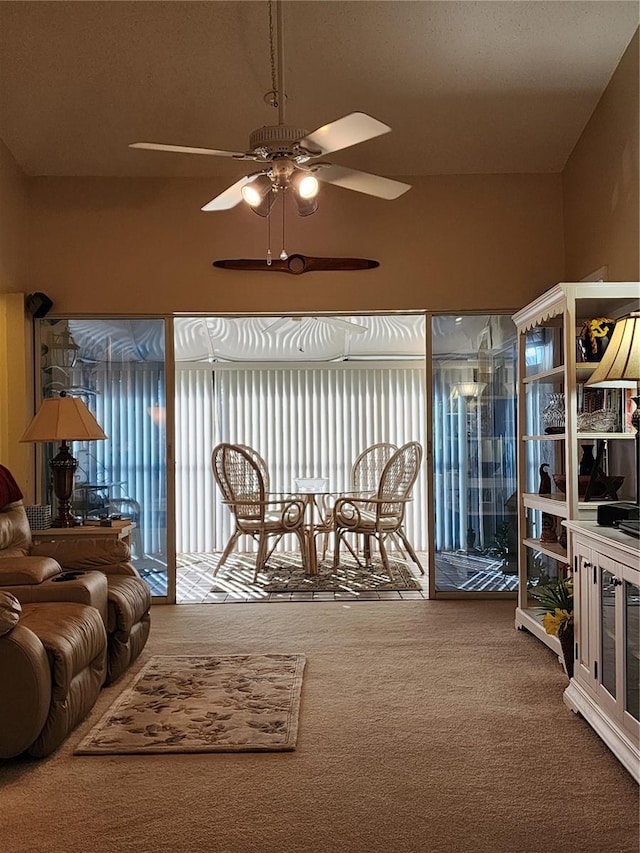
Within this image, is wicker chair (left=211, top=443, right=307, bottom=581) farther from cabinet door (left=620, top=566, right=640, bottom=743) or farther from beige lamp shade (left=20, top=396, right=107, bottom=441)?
cabinet door (left=620, top=566, right=640, bottom=743)

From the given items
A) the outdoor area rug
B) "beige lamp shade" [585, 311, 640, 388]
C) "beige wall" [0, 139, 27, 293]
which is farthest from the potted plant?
"beige wall" [0, 139, 27, 293]

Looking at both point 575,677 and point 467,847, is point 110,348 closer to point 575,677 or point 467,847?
point 575,677

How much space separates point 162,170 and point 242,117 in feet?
2.80

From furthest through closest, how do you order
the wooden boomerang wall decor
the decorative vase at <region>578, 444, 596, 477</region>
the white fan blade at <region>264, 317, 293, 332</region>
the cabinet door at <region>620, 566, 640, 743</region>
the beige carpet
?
the white fan blade at <region>264, 317, 293, 332</region> < the wooden boomerang wall decor < the decorative vase at <region>578, 444, 596, 477</region> < the cabinet door at <region>620, 566, 640, 743</region> < the beige carpet

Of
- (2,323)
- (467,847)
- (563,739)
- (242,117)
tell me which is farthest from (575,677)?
(2,323)

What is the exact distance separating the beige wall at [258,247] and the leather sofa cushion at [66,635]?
286 centimetres

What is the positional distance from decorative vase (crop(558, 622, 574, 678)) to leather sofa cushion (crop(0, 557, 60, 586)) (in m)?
2.32

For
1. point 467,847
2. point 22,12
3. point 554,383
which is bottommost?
point 467,847

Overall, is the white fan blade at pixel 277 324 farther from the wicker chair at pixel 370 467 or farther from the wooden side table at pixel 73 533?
the wooden side table at pixel 73 533

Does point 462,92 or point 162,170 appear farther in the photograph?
point 162,170

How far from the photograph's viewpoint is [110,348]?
596cm

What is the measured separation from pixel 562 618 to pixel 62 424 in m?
3.05

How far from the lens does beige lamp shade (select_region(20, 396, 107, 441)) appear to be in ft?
16.3

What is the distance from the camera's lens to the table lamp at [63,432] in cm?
498
